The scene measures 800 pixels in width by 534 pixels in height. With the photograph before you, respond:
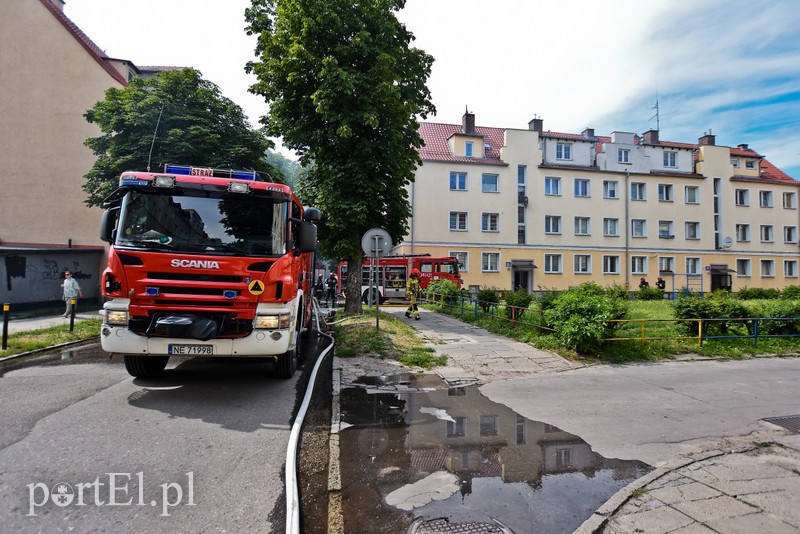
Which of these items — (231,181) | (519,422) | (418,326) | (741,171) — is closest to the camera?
(519,422)

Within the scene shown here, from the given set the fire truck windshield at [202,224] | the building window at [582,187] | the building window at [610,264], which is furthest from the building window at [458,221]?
the fire truck windshield at [202,224]

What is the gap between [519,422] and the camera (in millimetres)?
5430

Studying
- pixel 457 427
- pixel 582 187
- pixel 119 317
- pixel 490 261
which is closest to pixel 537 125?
pixel 582 187

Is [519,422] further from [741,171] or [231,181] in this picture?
[741,171]

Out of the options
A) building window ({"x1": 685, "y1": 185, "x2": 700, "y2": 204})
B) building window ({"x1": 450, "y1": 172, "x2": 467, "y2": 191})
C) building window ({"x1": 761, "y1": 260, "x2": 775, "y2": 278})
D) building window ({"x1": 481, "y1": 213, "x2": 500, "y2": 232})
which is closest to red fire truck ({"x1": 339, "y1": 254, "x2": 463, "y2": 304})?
building window ({"x1": 481, "y1": 213, "x2": 500, "y2": 232})

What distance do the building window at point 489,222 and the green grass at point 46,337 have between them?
26.5m

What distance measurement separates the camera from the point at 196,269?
577cm

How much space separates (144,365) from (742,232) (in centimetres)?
4843

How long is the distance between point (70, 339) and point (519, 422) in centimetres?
1143

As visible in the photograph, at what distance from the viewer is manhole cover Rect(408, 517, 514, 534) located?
2990 millimetres

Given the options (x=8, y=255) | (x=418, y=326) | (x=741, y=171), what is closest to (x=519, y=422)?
(x=418, y=326)

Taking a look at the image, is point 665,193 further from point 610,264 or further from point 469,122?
point 469,122

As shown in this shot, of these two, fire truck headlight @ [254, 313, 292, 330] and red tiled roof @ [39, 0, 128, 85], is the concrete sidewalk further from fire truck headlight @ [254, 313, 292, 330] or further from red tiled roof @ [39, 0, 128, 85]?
red tiled roof @ [39, 0, 128, 85]

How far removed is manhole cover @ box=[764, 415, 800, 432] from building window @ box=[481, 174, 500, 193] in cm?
2899
